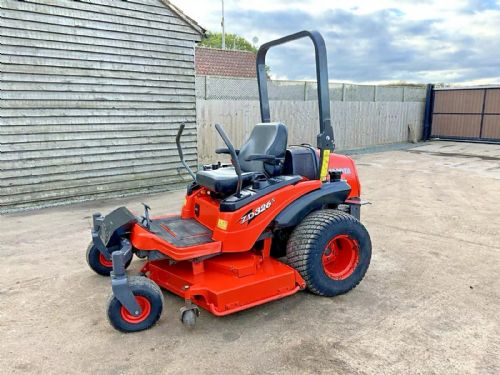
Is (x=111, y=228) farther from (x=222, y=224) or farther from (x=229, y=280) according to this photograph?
(x=229, y=280)

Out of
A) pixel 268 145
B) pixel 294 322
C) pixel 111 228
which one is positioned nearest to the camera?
pixel 294 322

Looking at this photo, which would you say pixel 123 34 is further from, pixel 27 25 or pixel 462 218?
pixel 462 218

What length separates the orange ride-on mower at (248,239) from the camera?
315cm

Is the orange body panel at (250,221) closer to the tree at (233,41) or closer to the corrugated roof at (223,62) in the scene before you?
the corrugated roof at (223,62)

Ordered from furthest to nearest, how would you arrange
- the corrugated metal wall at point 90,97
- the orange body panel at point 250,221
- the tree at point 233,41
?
the tree at point 233,41 → the corrugated metal wall at point 90,97 → the orange body panel at point 250,221

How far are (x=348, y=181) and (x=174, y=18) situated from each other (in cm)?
563

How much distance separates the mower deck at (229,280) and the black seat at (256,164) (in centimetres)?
58

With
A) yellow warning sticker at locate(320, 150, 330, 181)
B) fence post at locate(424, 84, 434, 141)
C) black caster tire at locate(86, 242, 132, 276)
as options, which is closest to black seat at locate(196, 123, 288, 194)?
yellow warning sticker at locate(320, 150, 330, 181)

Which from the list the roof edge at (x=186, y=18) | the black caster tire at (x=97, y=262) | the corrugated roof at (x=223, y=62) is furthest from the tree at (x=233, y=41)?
the black caster tire at (x=97, y=262)

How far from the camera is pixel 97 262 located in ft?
13.6

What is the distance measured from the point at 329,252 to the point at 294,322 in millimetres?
785

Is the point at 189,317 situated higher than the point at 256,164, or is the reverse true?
the point at 256,164

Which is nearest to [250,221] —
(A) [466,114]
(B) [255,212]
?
(B) [255,212]

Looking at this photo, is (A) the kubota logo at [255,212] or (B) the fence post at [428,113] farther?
(B) the fence post at [428,113]
